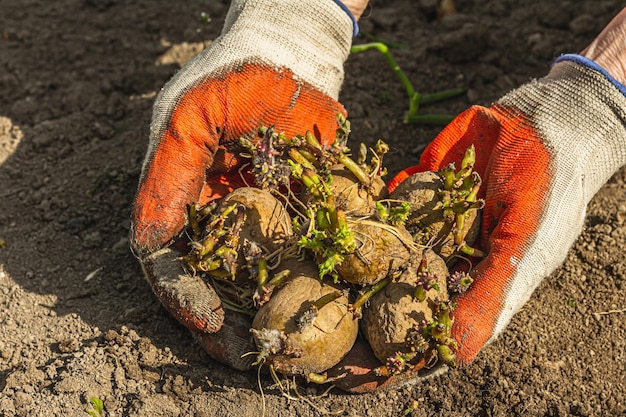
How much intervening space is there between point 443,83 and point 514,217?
1703 millimetres

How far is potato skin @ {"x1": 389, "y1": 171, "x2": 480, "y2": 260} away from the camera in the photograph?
2.86 metres

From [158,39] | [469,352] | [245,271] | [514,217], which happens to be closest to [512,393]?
[469,352]

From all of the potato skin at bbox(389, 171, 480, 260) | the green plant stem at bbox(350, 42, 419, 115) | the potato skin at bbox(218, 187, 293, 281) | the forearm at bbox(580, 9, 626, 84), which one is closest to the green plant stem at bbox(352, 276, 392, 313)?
the potato skin at bbox(389, 171, 480, 260)

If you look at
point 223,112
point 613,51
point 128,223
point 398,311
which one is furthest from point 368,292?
point 613,51

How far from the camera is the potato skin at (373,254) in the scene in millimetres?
2646

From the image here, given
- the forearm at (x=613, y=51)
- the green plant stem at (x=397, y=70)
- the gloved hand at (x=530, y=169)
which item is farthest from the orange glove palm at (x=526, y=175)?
the green plant stem at (x=397, y=70)

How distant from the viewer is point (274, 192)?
9.80 feet

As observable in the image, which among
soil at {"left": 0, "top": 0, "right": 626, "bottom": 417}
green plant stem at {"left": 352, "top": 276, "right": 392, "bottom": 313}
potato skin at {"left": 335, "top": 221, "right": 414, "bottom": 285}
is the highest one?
potato skin at {"left": 335, "top": 221, "right": 414, "bottom": 285}

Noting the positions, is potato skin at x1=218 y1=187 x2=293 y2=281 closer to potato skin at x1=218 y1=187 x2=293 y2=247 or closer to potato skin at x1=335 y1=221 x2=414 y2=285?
potato skin at x1=218 y1=187 x2=293 y2=247

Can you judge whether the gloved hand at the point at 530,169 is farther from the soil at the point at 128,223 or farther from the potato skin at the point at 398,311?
the soil at the point at 128,223

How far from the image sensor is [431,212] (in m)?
2.86

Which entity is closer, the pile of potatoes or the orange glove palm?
the pile of potatoes

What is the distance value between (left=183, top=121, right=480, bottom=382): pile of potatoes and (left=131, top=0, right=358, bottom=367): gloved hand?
0.15 metres

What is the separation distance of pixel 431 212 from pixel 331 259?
55 cm
